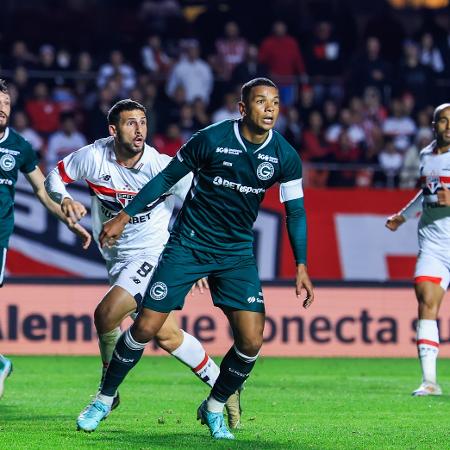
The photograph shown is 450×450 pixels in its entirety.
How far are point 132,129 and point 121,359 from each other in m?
1.90

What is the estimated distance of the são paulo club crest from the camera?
11.7 meters

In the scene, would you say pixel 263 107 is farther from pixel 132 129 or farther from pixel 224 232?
pixel 132 129

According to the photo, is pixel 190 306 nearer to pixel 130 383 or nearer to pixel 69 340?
pixel 69 340

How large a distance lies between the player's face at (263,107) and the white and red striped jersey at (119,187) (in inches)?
50.4

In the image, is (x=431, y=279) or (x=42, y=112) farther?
(x=42, y=112)

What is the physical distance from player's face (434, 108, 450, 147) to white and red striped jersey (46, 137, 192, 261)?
3.06 meters

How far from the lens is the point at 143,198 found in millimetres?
8305

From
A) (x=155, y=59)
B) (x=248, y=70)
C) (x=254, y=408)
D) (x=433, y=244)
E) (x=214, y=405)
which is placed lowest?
(x=254, y=408)

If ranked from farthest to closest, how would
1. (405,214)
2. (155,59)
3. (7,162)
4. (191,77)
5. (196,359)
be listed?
(155,59)
(191,77)
(405,214)
(7,162)
(196,359)

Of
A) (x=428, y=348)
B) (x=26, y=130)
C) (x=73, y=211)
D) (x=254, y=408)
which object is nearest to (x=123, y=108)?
(x=73, y=211)

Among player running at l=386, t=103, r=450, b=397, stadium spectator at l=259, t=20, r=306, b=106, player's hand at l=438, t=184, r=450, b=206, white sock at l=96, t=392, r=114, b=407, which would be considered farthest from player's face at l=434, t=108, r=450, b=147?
stadium spectator at l=259, t=20, r=306, b=106

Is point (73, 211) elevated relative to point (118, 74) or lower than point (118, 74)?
lower

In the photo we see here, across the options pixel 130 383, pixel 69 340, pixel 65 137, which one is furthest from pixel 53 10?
pixel 130 383

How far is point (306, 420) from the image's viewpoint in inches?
378
